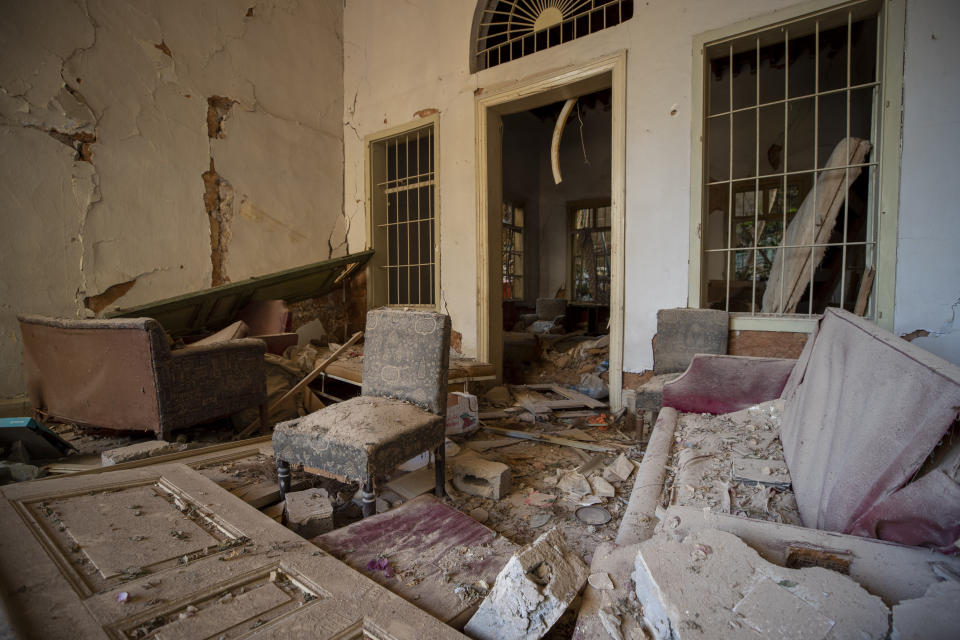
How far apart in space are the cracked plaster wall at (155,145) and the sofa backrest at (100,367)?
3.70ft

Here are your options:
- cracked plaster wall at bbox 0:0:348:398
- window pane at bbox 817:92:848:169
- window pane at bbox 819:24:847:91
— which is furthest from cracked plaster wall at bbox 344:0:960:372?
window pane at bbox 817:92:848:169

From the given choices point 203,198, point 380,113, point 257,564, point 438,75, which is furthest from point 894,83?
point 203,198

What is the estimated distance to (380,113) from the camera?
552 centimetres

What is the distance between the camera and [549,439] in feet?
11.1

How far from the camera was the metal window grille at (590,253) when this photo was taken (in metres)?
9.53

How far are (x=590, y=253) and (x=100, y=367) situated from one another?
8491 mm

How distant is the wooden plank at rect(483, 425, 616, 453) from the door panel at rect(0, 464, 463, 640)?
80.0 inches

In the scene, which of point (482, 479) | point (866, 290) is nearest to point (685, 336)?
point (866, 290)

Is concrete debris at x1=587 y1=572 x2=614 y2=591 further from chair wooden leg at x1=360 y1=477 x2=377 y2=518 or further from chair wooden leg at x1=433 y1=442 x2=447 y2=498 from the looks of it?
chair wooden leg at x1=433 y1=442 x2=447 y2=498

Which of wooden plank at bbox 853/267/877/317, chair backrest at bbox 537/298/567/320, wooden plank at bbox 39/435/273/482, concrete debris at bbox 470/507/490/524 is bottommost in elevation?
concrete debris at bbox 470/507/490/524

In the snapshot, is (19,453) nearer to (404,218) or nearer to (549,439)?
(549,439)

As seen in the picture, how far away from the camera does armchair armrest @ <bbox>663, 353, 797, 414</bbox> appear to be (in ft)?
8.56

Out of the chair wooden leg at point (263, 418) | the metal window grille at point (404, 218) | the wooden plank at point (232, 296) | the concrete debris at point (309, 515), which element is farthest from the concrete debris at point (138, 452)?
the metal window grille at point (404, 218)

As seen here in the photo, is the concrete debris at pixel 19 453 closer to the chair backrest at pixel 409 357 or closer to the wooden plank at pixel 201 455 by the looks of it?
the wooden plank at pixel 201 455
